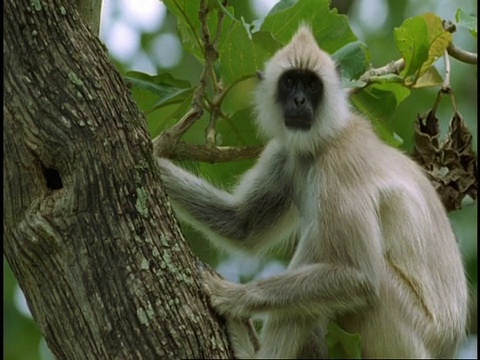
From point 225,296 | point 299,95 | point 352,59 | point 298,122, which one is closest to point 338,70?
point 352,59

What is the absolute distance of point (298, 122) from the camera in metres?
5.85

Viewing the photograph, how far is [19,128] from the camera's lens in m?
4.54

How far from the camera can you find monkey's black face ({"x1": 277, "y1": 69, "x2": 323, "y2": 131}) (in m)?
5.88

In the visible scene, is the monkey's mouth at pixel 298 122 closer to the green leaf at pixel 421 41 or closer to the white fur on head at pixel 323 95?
the white fur on head at pixel 323 95

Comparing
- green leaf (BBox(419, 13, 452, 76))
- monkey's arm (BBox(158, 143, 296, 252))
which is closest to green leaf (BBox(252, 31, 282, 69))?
monkey's arm (BBox(158, 143, 296, 252))

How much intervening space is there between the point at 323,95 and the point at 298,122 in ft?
0.89

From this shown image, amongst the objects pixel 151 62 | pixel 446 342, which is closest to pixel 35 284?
pixel 446 342

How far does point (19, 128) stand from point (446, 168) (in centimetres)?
300

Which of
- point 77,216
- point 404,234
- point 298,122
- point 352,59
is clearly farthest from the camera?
point 352,59

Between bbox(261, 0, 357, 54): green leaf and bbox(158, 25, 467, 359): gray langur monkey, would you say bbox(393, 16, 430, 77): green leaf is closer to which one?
bbox(261, 0, 357, 54): green leaf

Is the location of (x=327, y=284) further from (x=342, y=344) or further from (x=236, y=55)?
(x=236, y=55)

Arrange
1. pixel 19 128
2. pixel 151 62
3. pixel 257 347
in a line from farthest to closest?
pixel 151 62 < pixel 257 347 < pixel 19 128

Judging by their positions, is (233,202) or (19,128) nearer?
(19,128)

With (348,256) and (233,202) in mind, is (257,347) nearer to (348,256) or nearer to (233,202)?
(348,256)
